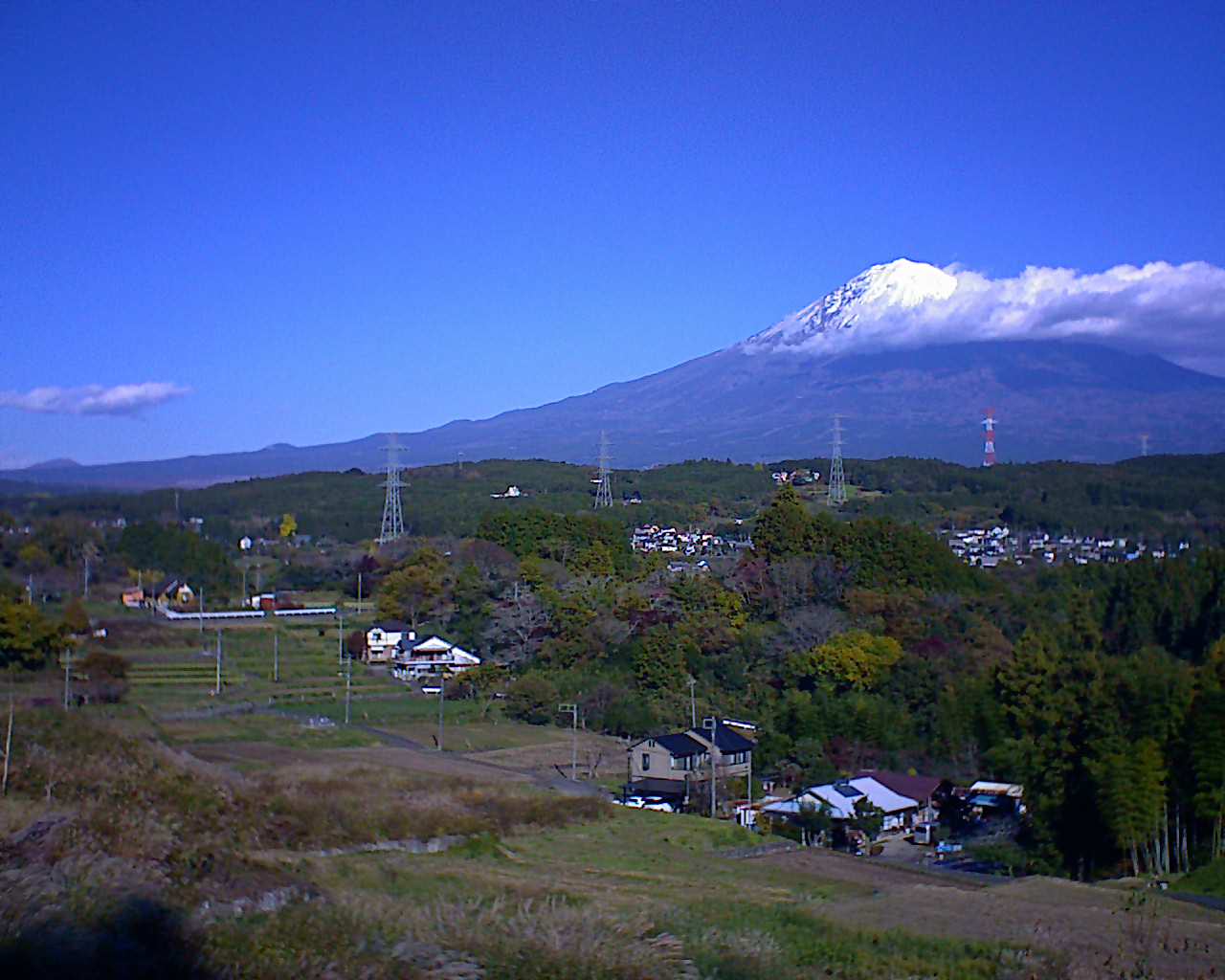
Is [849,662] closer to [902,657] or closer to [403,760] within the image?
[902,657]

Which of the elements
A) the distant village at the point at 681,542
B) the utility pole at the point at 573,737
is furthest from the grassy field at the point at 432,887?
the distant village at the point at 681,542

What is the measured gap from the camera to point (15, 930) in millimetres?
4047

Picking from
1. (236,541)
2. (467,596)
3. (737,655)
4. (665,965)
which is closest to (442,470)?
Result: (236,541)

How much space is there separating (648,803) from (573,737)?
3.22m

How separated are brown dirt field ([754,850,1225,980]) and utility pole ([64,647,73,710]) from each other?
870 cm

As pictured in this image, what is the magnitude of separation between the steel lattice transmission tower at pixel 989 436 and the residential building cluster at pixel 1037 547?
12.8 m

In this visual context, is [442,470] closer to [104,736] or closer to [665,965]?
[104,736]

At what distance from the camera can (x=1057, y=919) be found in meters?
6.80

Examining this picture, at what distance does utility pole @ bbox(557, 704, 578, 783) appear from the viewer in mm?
14270

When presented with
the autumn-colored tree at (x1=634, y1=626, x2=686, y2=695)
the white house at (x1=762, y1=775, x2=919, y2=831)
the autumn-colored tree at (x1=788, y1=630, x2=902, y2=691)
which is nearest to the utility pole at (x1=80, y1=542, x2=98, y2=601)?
the autumn-colored tree at (x1=634, y1=626, x2=686, y2=695)

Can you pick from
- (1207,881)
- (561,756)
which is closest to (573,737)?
(561,756)

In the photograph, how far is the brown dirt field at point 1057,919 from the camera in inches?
215

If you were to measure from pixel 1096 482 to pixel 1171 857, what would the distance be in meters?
24.7

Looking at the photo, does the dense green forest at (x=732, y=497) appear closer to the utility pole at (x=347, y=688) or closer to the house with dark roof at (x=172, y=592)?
the house with dark roof at (x=172, y=592)
